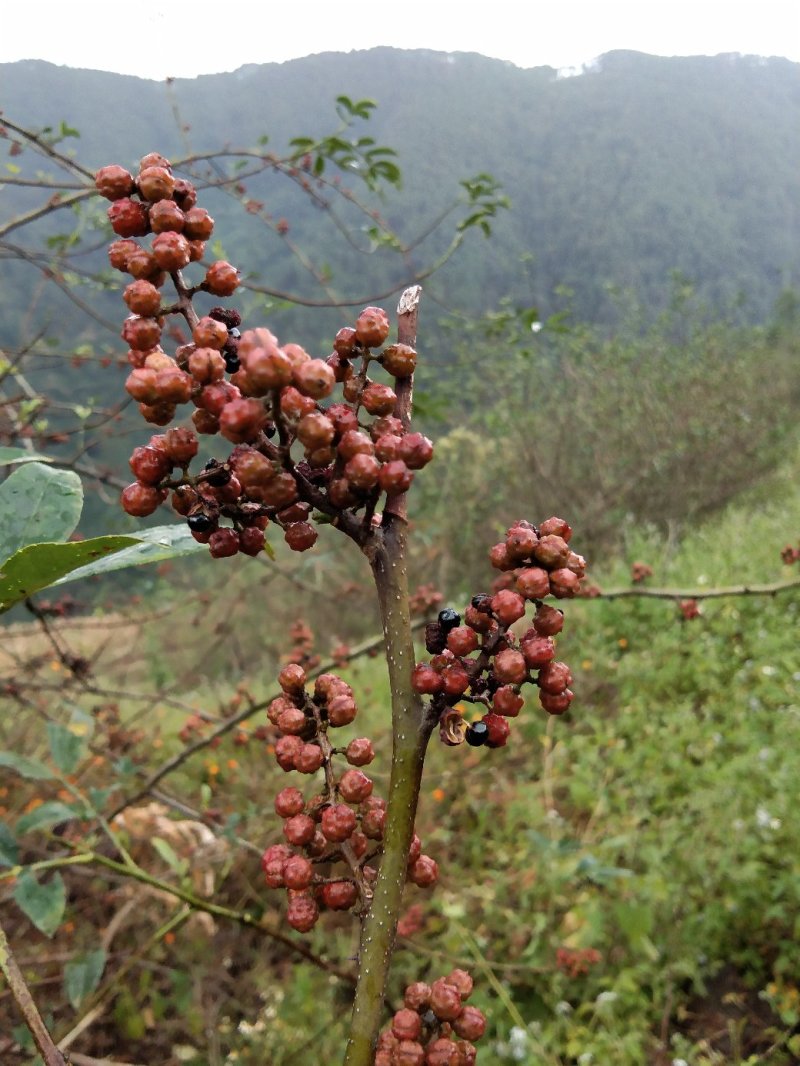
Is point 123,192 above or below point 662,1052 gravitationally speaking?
above

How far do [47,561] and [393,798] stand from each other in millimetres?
263

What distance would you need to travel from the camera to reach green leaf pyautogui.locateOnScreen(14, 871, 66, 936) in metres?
0.96

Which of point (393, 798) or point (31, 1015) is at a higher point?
point (393, 798)

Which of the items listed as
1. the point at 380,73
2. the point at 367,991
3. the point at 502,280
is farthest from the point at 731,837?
the point at 380,73

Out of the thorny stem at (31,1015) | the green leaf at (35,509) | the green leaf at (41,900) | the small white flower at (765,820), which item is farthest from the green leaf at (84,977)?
the small white flower at (765,820)

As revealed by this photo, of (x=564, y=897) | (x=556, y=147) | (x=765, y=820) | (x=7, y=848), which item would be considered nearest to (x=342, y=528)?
(x=7, y=848)

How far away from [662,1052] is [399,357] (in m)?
2.63

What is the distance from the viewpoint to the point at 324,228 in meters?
16.5

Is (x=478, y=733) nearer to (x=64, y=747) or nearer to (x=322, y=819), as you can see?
(x=322, y=819)

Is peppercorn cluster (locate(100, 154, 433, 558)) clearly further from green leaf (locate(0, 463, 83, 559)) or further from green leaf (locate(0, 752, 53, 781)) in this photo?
green leaf (locate(0, 752, 53, 781))

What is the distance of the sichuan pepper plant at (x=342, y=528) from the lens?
44 cm

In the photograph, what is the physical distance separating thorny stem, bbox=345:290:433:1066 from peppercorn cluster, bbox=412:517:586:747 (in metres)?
0.02

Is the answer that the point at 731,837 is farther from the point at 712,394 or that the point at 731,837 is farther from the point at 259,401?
the point at 712,394

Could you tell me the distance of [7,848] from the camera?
3.29 feet
